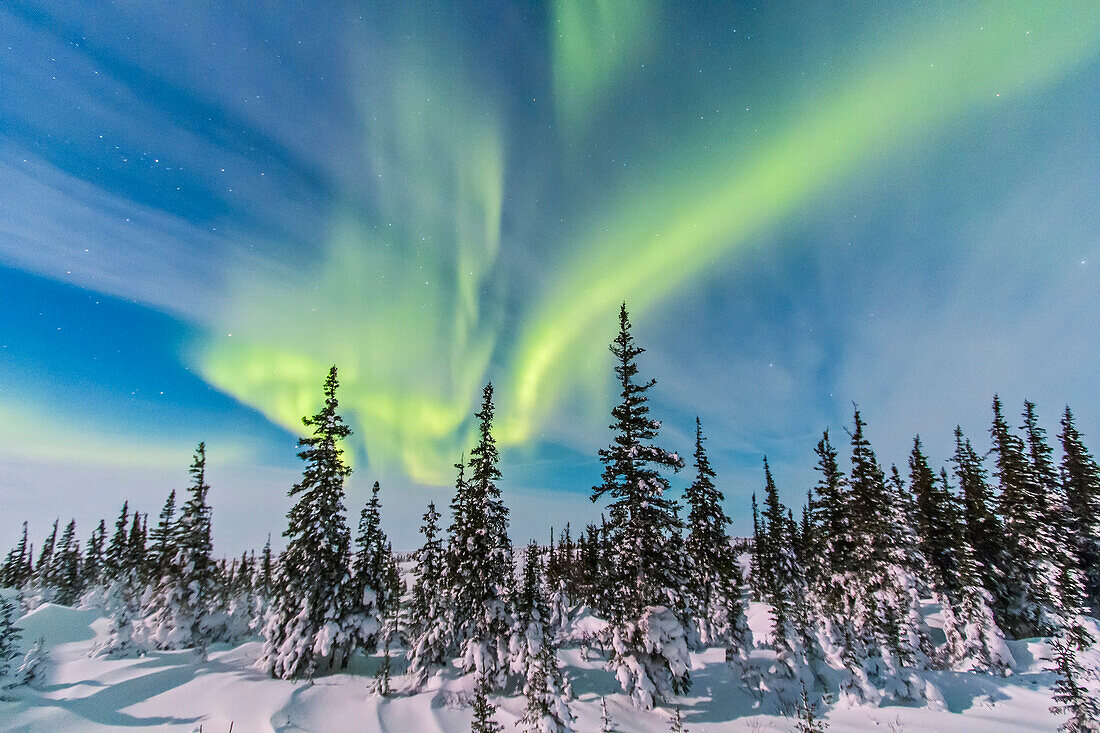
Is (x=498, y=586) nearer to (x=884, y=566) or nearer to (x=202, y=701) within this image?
(x=202, y=701)

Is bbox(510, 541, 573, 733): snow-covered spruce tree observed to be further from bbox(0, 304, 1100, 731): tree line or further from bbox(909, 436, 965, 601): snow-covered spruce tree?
bbox(909, 436, 965, 601): snow-covered spruce tree

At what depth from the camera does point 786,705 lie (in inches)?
752

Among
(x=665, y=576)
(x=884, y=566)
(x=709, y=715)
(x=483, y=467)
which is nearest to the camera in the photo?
(x=709, y=715)

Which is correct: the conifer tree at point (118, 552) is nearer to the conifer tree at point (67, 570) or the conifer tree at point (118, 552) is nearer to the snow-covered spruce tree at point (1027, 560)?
the conifer tree at point (67, 570)

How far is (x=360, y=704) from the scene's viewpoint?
16.7 meters

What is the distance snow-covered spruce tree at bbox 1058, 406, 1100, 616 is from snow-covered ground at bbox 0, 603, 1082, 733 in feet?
65.4

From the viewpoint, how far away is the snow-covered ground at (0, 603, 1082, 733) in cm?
1498

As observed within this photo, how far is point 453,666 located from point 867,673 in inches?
688

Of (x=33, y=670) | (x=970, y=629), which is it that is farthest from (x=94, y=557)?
(x=970, y=629)

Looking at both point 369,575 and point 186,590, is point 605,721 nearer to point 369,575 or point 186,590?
point 369,575

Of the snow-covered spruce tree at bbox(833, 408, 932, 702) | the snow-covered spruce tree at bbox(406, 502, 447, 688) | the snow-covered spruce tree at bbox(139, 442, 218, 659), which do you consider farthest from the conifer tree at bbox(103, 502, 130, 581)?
the snow-covered spruce tree at bbox(833, 408, 932, 702)

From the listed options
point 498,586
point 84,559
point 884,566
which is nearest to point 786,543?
point 884,566

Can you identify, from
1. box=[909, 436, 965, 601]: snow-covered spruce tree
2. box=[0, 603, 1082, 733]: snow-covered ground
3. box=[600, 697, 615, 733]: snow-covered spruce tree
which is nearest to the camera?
box=[0, 603, 1082, 733]: snow-covered ground

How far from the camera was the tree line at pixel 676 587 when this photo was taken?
1938 cm
